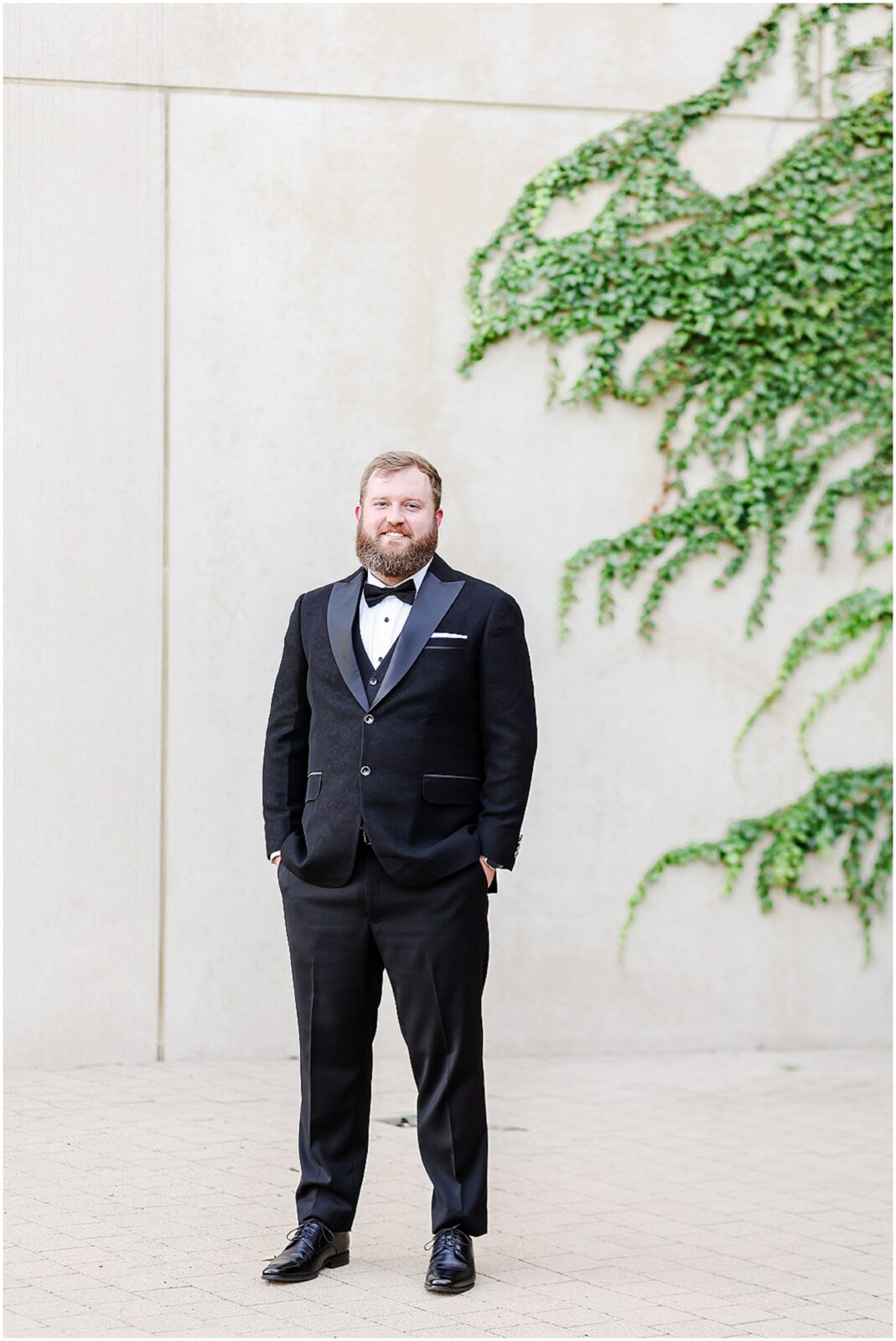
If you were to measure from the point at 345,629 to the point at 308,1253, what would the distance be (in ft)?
4.85

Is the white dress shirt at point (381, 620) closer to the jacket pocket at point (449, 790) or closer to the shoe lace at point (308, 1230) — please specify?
the jacket pocket at point (449, 790)

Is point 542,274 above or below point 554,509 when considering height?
above

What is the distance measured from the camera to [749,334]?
6.86 meters

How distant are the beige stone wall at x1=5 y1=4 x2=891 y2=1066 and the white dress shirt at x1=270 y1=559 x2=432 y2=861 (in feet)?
7.90

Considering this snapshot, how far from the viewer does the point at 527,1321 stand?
A: 12.0 feet

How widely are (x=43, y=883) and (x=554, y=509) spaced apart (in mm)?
2469

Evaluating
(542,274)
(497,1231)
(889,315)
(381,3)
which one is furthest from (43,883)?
(889,315)

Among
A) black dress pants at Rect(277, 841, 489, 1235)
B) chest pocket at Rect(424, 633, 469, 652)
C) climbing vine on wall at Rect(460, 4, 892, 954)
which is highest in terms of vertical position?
climbing vine on wall at Rect(460, 4, 892, 954)

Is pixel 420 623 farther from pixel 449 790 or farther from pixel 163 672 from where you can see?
pixel 163 672

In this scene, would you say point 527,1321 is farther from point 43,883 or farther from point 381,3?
point 381,3

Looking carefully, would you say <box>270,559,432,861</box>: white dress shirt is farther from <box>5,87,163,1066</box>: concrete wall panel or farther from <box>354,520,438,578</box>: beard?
<box>5,87,163,1066</box>: concrete wall panel

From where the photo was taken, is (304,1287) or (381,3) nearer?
(304,1287)

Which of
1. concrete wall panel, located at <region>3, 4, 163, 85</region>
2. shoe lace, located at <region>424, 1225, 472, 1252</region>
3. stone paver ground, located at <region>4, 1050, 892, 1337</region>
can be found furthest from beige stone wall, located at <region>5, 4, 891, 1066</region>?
shoe lace, located at <region>424, 1225, 472, 1252</region>

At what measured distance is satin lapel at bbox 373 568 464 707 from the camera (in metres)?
3.99
